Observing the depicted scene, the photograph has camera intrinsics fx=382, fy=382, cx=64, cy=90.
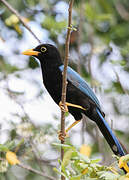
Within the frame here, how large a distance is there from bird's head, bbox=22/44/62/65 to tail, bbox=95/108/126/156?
31.5 inches

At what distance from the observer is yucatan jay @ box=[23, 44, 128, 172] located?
4.32m

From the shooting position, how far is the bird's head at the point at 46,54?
4.54 metres

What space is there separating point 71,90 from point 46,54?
534mm

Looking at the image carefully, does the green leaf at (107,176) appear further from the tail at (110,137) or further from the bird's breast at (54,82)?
the bird's breast at (54,82)

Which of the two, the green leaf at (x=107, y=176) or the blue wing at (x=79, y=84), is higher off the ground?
the blue wing at (x=79, y=84)

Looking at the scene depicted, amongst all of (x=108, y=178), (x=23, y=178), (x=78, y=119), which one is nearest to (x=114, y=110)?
(x=23, y=178)

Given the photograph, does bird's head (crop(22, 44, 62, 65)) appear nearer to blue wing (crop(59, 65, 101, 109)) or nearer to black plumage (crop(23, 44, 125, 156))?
black plumage (crop(23, 44, 125, 156))

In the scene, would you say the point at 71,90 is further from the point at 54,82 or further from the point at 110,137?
the point at 110,137

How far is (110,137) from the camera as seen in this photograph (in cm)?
429

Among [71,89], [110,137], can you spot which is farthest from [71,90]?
[110,137]

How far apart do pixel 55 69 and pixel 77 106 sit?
50cm

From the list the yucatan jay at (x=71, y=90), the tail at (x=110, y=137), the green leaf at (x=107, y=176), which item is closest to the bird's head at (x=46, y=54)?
the yucatan jay at (x=71, y=90)

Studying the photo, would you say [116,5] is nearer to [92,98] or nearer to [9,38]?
[9,38]

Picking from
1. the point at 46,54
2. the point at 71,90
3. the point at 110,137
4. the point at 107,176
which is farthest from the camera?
the point at 46,54
